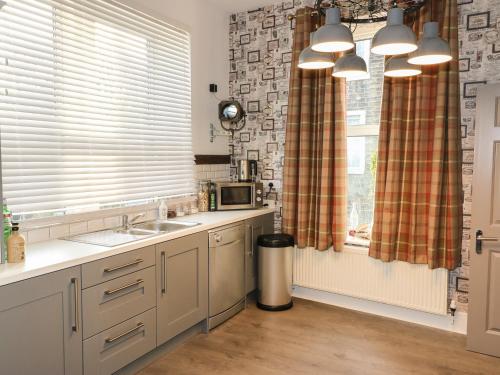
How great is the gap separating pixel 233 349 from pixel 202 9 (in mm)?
3107

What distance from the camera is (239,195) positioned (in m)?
4.12

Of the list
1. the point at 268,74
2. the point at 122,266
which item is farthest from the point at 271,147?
the point at 122,266

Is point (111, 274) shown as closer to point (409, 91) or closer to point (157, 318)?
point (157, 318)

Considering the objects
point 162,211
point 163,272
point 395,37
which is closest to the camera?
point 395,37

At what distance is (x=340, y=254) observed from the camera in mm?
3900

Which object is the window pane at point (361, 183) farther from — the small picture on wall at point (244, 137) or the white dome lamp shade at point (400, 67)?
the white dome lamp shade at point (400, 67)

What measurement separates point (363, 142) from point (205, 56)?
69.1 inches

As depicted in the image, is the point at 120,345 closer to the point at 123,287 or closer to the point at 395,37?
the point at 123,287

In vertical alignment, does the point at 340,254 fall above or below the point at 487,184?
below

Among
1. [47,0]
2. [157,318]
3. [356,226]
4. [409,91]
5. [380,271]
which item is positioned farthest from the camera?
[356,226]

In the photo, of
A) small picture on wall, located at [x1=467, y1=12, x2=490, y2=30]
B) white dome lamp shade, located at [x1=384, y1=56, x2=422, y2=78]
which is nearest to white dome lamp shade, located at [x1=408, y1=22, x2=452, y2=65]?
white dome lamp shade, located at [x1=384, y1=56, x2=422, y2=78]

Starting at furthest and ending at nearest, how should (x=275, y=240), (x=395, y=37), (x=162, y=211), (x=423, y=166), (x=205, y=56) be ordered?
(x=205, y=56) → (x=275, y=240) → (x=162, y=211) → (x=423, y=166) → (x=395, y=37)

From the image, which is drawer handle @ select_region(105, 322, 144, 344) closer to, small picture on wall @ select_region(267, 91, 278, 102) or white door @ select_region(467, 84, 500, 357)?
white door @ select_region(467, 84, 500, 357)

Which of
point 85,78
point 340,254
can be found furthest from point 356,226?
point 85,78
